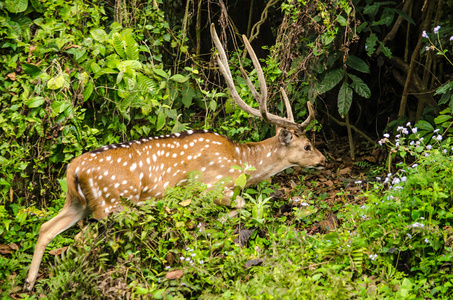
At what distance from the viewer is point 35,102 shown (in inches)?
227

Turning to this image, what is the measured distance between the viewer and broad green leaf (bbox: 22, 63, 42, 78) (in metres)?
5.88

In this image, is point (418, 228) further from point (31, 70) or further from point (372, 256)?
point (31, 70)

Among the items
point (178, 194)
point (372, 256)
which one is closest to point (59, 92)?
point (178, 194)

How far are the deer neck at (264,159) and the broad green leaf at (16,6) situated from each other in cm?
296

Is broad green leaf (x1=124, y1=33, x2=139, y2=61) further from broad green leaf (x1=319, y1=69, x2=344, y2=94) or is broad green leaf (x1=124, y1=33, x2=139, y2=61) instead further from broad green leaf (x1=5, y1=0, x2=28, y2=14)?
broad green leaf (x1=319, y1=69, x2=344, y2=94)

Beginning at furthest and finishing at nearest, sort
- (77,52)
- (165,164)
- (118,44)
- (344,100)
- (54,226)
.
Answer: (344,100), (118,44), (77,52), (165,164), (54,226)

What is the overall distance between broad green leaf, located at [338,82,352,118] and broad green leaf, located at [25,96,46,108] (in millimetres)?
3747

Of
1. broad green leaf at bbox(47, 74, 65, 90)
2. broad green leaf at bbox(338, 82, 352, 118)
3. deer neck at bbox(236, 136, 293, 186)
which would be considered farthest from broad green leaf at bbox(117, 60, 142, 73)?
broad green leaf at bbox(338, 82, 352, 118)

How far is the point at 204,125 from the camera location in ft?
24.3

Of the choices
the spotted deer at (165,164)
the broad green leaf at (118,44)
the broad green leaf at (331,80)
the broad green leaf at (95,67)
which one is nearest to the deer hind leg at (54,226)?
the spotted deer at (165,164)

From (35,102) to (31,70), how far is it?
0.42m

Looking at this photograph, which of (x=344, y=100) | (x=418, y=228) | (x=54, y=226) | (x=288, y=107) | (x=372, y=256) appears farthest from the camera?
(x=344, y=100)

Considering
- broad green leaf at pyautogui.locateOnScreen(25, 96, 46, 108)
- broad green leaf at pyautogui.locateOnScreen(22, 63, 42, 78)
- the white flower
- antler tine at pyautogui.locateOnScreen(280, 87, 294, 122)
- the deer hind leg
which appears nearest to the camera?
the white flower

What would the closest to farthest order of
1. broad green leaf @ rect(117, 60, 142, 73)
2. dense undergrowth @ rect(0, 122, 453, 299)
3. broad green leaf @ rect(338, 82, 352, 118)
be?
dense undergrowth @ rect(0, 122, 453, 299)
broad green leaf @ rect(117, 60, 142, 73)
broad green leaf @ rect(338, 82, 352, 118)
